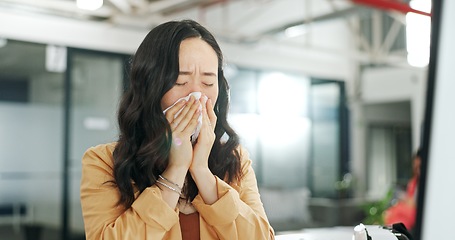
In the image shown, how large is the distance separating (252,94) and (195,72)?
19.1 feet

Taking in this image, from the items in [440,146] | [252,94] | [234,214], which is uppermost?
[252,94]

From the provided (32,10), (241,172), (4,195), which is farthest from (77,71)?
(241,172)

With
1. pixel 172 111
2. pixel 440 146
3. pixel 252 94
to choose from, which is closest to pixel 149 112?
pixel 172 111

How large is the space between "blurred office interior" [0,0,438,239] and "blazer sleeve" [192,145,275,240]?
2.09 metres

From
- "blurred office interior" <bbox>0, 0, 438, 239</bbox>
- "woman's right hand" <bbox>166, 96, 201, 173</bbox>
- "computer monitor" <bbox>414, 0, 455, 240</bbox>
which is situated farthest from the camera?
"blurred office interior" <bbox>0, 0, 438, 239</bbox>

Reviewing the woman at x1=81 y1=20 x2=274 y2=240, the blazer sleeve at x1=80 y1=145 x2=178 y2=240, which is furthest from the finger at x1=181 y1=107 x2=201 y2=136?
the blazer sleeve at x1=80 y1=145 x2=178 y2=240

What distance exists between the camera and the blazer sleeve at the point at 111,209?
0.94 meters

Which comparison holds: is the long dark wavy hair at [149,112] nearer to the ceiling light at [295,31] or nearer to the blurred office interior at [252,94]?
the blurred office interior at [252,94]

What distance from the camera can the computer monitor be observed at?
58 centimetres

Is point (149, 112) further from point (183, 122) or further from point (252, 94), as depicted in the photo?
point (252, 94)

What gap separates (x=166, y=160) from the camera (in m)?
0.97

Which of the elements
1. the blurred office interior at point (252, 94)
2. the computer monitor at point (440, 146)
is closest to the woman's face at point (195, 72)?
the computer monitor at point (440, 146)

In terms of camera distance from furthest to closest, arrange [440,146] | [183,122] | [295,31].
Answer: [295,31]
[183,122]
[440,146]

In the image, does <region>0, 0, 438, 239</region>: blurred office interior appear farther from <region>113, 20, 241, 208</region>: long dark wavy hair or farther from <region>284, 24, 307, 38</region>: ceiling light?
<region>113, 20, 241, 208</region>: long dark wavy hair
